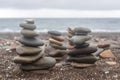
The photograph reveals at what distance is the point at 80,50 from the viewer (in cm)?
1588

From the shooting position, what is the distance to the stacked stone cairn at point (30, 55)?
48.0ft

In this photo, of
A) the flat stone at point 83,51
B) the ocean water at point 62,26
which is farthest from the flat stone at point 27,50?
the ocean water at point 62,26

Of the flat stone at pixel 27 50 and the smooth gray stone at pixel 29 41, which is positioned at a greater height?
the smooth gray stone at pixel 29 41

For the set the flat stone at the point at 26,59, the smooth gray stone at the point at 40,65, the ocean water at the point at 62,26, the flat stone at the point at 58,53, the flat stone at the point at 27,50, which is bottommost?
the ocean water at the point at 62,26

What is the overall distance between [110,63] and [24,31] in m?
4.09

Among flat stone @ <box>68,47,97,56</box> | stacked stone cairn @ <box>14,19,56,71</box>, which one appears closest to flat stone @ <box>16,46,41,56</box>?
stacked stone cairn @ <box>14,19,56,71</box>

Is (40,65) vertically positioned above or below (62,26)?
above

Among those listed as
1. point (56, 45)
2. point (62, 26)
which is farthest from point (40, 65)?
point (62, 26)

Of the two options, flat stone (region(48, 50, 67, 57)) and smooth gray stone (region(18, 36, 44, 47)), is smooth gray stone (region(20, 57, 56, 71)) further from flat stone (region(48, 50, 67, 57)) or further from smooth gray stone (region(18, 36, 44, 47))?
flat stone (region(48, 50, 67, 57))

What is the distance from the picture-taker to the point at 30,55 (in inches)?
584

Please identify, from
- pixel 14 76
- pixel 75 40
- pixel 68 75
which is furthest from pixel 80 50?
pixel 14 76

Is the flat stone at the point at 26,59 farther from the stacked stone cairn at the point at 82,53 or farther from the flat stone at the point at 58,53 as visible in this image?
the flat stone at the point at 58,53

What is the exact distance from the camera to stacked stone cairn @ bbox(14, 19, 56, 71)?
48.0 ft

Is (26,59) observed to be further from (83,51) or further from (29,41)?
(83,51)
